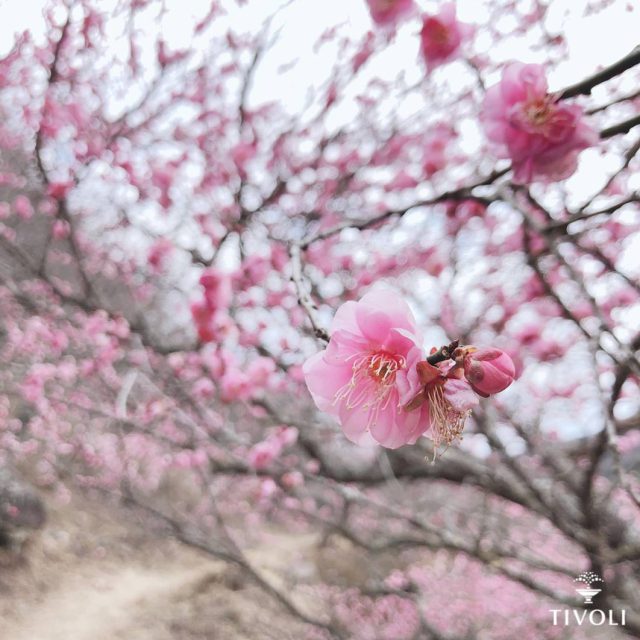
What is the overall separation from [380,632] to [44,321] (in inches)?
197

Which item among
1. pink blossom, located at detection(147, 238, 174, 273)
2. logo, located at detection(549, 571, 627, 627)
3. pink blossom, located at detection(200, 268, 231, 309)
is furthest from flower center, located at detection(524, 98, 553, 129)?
pink blossom, located at detection(147, 238, 174, 273)

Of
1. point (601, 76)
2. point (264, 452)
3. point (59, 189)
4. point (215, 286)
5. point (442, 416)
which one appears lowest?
point (442, 416)

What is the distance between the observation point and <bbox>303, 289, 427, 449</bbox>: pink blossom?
2.43ft

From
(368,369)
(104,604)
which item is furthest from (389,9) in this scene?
(104,604)

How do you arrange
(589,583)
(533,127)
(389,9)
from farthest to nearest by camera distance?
(589,583)
(389,9)
(533,127)

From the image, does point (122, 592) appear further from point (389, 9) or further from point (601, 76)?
point (601, 76)

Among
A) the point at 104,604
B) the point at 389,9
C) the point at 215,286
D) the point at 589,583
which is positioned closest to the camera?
the point at 389,9

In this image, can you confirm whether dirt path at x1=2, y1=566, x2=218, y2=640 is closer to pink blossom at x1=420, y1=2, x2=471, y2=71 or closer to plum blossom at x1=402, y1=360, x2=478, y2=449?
plum blossom at x1=402, y1=360, x2=478, y2=449

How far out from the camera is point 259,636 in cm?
527

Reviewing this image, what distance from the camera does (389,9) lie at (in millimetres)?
1886

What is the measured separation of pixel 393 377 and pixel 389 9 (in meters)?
1.63

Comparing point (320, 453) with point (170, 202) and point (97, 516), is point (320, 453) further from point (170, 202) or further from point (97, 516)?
point (97, 516)

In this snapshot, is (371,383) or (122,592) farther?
(122,592)

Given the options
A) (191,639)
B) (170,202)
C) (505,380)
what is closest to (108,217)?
(170,202)
